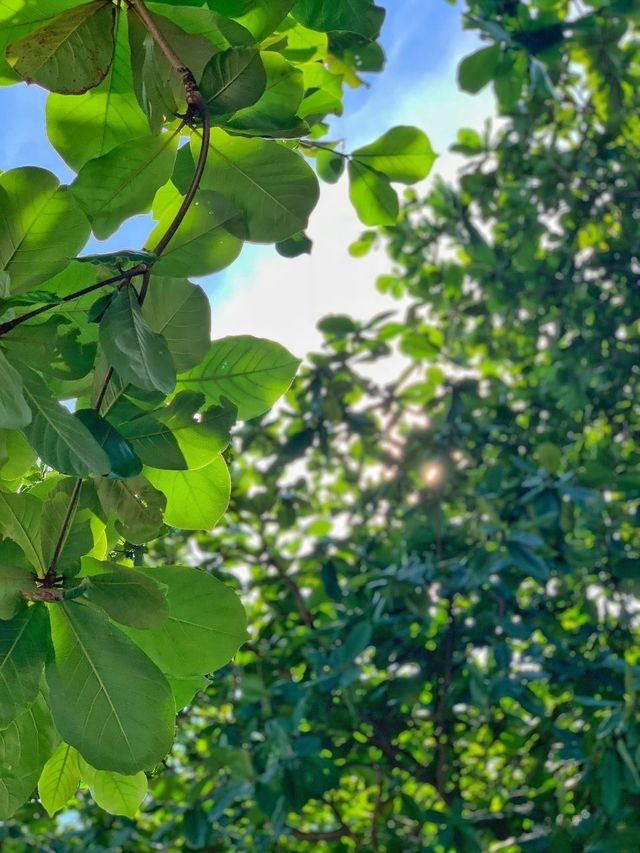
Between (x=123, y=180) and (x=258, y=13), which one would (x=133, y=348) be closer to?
(x=123, y=180)

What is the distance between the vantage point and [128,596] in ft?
1.82

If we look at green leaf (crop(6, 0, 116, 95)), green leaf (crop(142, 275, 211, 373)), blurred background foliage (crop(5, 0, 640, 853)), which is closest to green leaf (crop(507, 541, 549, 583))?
blurred background foliage (crop(5, 0, 640, 853))

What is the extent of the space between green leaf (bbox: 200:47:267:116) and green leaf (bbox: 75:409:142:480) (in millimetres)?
237

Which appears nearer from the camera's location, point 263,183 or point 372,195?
point 263,183

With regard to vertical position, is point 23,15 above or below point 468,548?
below

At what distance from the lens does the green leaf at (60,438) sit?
0.52m

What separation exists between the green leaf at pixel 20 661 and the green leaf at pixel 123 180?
29cm

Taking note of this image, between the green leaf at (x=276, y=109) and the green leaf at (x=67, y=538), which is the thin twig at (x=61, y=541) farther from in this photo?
the green leaf at (x=276, y=109)

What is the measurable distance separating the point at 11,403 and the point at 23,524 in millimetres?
128

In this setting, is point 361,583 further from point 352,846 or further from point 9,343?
point 9,343

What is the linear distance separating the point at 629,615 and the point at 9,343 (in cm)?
285

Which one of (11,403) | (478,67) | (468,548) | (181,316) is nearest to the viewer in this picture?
(11,403)

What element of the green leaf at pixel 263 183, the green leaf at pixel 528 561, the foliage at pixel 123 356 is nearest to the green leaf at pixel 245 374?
the foliage at pixel 123 356

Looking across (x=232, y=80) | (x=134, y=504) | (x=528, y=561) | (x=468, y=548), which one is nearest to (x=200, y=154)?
(x=232, y=80)
